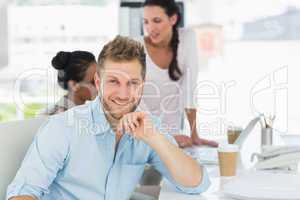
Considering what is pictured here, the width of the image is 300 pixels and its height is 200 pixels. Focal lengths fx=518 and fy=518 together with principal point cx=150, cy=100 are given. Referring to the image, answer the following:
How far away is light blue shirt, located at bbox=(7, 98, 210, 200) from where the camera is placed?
139cm

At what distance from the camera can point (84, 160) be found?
1.47m

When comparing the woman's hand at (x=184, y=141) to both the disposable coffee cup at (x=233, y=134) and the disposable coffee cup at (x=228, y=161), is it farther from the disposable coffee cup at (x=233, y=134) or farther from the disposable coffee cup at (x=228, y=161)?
the disposable coffee cup at (x=228, y=161)

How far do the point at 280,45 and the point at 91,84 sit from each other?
2.31m

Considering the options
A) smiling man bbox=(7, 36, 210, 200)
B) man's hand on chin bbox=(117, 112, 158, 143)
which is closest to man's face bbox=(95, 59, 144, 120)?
smiling man bbox=(7, 36, 210, 200)

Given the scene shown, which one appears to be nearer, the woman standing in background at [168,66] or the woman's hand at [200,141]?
the woman's hand at [200,141]

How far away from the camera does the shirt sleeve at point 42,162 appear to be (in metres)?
1.34

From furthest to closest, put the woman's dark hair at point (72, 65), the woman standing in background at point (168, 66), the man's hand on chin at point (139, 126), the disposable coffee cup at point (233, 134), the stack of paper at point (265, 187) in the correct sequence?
the woman standing in background at point (168, 66)
the woman's dark hair at point (72, 65)
the disposable coffee cup at point (233, 134)
the man's hand on chin at point (139, 126)
the stack of paper at point (265, 187)

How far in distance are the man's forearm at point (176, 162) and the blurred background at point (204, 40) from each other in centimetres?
250

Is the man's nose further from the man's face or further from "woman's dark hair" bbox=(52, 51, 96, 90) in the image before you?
"woman's dark hair" bbox=(52, 51, 96, 90)

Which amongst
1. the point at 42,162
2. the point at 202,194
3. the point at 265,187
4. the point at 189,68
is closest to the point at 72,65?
the point at 189,68

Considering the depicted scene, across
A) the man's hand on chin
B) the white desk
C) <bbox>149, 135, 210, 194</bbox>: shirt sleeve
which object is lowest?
the white desk

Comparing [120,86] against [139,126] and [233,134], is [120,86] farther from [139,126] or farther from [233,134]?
[233,134]

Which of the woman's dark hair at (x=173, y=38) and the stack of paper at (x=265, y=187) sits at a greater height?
the woman's dark hair at (x=173, y=38)

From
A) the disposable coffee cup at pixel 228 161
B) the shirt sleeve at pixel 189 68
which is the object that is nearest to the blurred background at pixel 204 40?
the shirt sleeve at pixel 189 68
